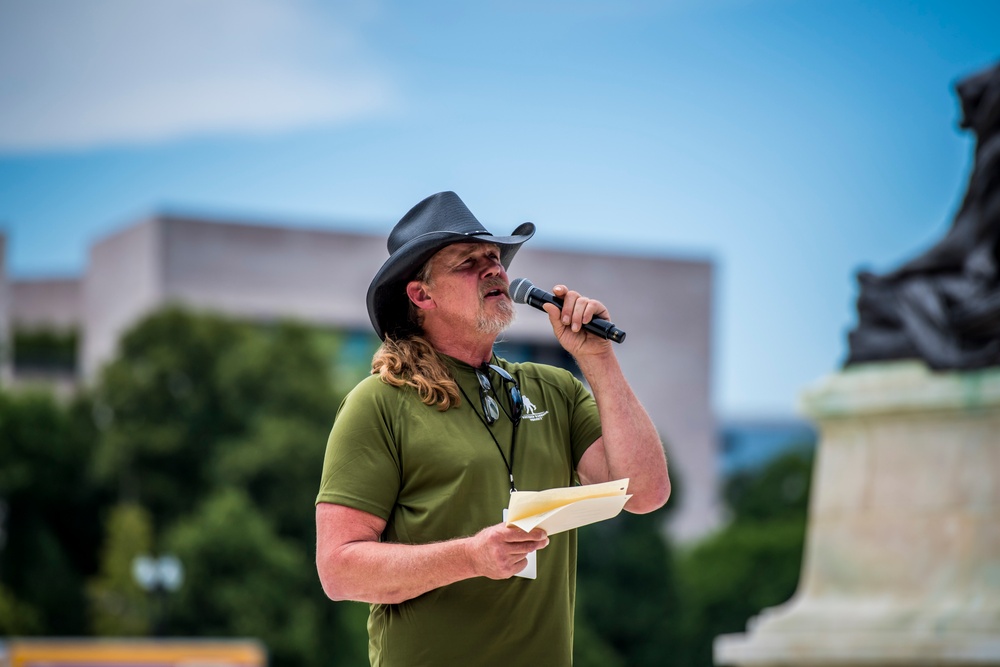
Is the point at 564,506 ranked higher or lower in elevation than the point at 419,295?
lower

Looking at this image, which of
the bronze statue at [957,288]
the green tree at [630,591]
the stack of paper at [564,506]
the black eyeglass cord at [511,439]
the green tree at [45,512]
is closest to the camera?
the stack of paper at [564,506]

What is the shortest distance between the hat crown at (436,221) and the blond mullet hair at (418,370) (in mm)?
283

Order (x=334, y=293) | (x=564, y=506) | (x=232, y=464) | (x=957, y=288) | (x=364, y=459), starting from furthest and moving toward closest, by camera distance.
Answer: (x=334, y=293), (x=232, y=464), (x=957, y=288), (x=364, y=459), (x=564, y=506)

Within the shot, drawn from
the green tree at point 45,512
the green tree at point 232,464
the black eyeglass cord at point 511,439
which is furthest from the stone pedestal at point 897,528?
the green tree at point 45,512

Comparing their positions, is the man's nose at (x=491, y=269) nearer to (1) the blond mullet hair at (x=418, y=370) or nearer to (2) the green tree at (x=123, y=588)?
(1) the blond mullet hair at (x=418, y=370)

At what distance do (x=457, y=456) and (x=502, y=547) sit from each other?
0.47 metres

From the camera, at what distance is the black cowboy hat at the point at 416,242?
4195 mm

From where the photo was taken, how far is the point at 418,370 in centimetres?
420

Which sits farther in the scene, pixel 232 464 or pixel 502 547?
pixel 232 464

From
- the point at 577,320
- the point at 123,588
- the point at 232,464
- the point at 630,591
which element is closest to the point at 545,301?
the point at 577,320

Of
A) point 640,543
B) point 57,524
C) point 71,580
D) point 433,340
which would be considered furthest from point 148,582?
point 433,340

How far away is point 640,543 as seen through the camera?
4269cm

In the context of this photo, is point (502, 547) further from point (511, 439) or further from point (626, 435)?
point (626, 435)

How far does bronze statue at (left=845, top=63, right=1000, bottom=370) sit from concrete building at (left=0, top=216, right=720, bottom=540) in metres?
37.0
